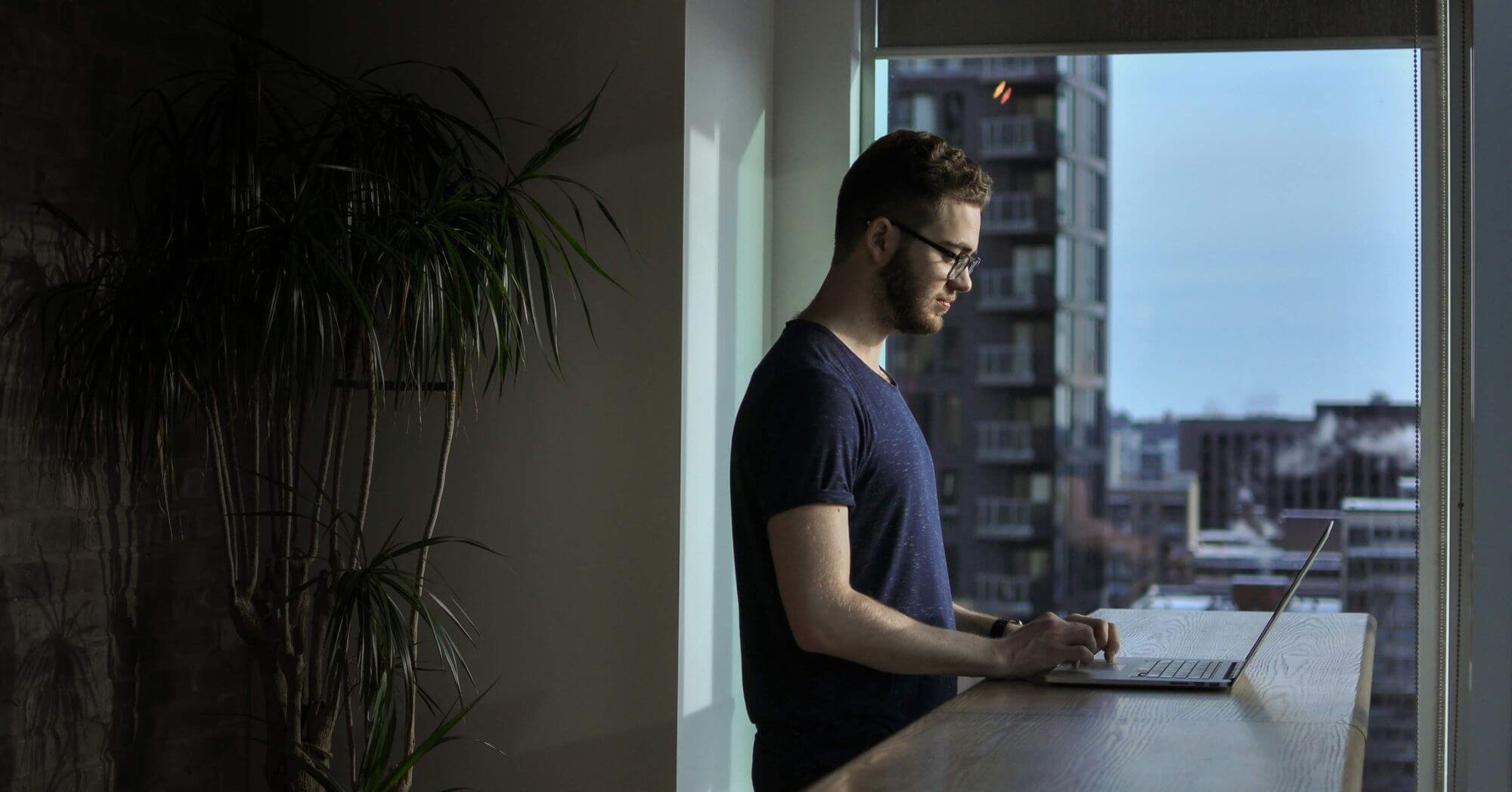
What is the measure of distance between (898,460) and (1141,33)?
241 centimetres

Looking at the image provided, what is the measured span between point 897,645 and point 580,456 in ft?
5.46

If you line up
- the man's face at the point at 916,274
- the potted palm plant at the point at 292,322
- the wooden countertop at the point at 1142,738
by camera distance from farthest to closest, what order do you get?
the potted palm plant at the point at 292,322 < the man's face at the point at 916,274 < the wooden countertop at the point at 1142,738

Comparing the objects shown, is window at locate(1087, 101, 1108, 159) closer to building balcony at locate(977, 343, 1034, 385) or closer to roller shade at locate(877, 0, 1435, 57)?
roller shade at locate(877, 0, 1435, 57)

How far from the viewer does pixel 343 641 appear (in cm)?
266

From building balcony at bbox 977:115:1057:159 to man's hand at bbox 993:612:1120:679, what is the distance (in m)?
2.42

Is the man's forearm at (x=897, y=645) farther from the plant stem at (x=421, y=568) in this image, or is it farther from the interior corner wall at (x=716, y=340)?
the interior corner wall at (x=716, y=340)

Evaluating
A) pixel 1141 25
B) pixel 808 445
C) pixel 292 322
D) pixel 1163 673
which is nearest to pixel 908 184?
pixel 808 445

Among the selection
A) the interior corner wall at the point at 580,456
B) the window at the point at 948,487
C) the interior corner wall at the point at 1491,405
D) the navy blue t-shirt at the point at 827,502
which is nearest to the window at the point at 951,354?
the window at the point at 948,487

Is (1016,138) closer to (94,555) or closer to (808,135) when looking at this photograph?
(808,135)

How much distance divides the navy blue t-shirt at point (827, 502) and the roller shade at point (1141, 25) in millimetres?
2241

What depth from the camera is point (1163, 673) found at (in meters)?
1.80

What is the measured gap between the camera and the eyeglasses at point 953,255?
2.10 m

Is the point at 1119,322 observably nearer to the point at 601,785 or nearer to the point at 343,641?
the point at 601,785

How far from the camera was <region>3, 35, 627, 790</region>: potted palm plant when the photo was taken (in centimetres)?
267
